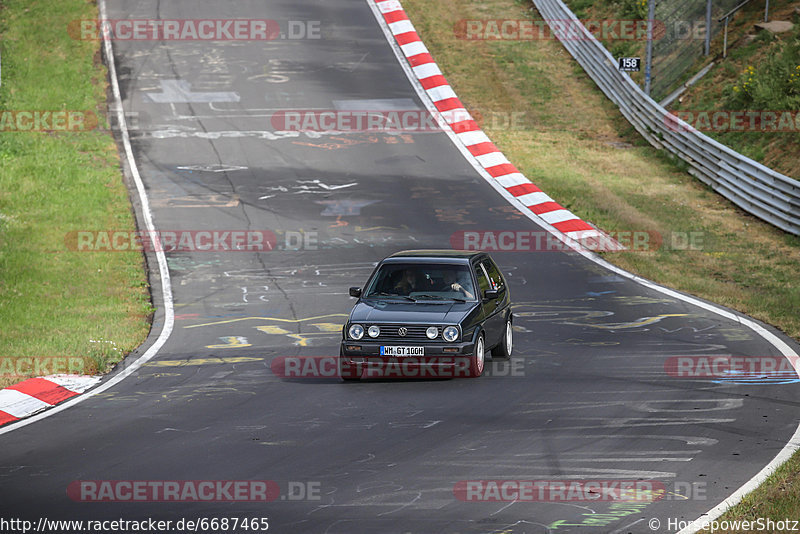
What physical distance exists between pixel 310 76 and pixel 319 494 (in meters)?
28.2

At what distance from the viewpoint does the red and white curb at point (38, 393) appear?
38.3 feet

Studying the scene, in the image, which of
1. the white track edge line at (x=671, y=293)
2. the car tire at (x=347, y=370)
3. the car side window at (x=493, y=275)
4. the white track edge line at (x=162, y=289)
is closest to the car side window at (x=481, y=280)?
the car side window at (x=493, y=275)

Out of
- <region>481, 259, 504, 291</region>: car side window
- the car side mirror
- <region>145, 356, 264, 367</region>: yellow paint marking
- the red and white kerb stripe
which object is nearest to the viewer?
the car side mirror

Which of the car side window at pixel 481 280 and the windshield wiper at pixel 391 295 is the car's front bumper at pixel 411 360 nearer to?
the windshield wiper at pixel 391 295

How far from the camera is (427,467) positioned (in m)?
9.13

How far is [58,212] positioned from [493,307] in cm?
1432

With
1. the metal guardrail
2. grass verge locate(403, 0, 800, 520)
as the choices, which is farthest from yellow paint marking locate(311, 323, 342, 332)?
the metal guardrail

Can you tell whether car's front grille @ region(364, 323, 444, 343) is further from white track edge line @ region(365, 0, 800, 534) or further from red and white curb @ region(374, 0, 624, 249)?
red and white curb @ region(374, 0, 624, 249)

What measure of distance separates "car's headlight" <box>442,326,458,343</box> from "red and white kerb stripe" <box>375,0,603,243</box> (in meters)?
11.3

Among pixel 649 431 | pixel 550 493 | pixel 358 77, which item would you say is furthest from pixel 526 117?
pixel 550 493

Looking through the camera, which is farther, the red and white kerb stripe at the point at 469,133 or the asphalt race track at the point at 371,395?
the red and white kerb stripe at the point at 469,133

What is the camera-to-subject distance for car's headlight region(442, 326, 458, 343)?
1265 centimetres

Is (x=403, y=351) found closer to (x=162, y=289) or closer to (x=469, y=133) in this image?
(x=162, y=289)

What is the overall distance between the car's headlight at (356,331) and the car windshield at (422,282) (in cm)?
100
